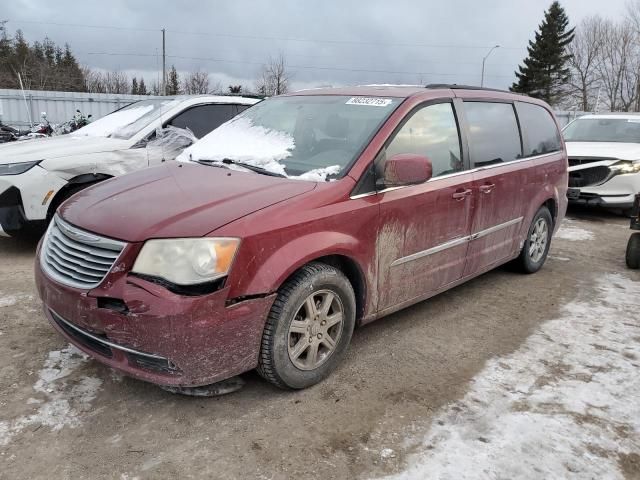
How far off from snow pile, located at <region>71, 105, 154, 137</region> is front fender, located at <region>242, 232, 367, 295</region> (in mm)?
4181

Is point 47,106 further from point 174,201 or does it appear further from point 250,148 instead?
point 174,201

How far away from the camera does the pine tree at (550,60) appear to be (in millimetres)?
51625

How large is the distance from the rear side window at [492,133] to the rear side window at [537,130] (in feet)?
0.60

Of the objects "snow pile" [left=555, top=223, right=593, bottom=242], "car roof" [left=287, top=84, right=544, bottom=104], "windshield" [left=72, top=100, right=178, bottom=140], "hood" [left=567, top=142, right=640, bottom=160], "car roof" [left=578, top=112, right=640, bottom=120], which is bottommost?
"snow pile" [left=555, top=223, right=593, bottom=242]

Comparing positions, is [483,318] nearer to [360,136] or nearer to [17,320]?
[360,136]

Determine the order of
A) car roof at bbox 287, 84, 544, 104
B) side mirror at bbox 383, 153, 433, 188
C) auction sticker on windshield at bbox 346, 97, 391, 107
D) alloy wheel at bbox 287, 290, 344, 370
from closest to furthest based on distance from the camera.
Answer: alloy wheel at bbox 287, 290, 344, 370
side mirror at bbox 383, 153, 433, 188
auction sticker on windshield at bbox 346, 97, 391, 107
car roof at bbox 287, 84, 544, 104

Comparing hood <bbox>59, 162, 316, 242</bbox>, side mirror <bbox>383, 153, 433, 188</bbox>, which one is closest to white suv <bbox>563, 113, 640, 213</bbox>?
side mirror <bbox>383, 153, 433, 188</bbox>

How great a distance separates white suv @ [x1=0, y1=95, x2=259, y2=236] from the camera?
514 cm

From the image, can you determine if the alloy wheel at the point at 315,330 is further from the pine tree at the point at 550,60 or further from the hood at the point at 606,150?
the pine tree at the point at 550,60

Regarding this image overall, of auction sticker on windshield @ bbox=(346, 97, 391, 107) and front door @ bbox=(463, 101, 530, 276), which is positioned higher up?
auction sticker on windshield @ bbox=(346, 97, 391, 107)

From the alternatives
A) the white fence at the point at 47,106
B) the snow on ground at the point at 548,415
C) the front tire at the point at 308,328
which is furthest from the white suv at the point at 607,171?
the white fence at the point at 47,106

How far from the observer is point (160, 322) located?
2510mm

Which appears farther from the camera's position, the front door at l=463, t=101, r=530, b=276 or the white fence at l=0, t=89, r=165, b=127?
the white fence at l=0, t=89, r=165, b=127

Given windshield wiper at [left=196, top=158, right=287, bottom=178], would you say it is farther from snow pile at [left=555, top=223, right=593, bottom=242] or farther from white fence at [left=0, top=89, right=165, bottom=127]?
white fence at [left=0, top=89, right=165, bottom=127]
